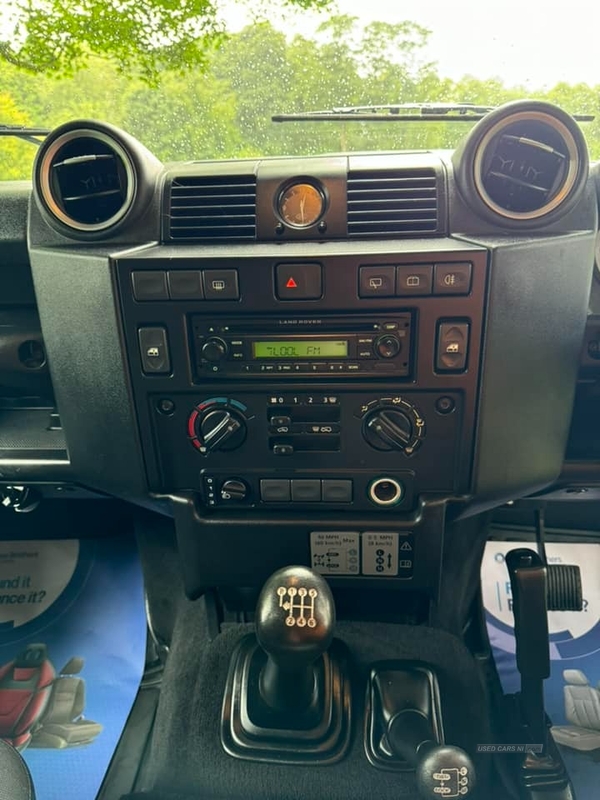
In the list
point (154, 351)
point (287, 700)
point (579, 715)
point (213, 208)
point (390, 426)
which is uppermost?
point (213, 208)

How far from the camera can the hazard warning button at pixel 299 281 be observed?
0.98 meters

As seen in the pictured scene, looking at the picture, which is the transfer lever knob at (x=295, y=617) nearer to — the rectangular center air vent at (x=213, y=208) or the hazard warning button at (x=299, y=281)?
the hazard warning button at (x=299, y=281)

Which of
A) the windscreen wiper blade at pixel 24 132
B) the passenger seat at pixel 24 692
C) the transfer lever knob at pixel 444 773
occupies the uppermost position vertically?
the windscreen wiper blade at pixel 24 132

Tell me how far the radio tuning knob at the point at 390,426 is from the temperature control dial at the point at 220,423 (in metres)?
0.22

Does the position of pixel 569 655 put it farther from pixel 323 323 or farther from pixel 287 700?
pixel 323 323

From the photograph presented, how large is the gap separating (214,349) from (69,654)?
0.97 metres

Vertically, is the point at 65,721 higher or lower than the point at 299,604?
lower

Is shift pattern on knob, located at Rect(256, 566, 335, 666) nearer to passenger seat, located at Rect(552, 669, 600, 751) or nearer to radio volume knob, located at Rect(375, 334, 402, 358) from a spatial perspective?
radio volume knob, located at Rect(375, 334, 402, 358)

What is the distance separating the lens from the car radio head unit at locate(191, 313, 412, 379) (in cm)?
102

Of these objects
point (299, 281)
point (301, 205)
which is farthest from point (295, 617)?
point (301, 205)

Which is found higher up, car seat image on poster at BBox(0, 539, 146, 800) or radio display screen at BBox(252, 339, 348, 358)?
radio display screen at BBox(252, 339, 348, 358)

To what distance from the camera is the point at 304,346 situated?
1041mm

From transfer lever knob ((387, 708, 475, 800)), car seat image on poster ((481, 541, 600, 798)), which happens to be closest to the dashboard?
transfer lever knob ((387, 708, 475, 800))

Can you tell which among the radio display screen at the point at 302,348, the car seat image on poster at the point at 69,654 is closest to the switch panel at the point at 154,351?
the radio display screen at the point at 302,348
